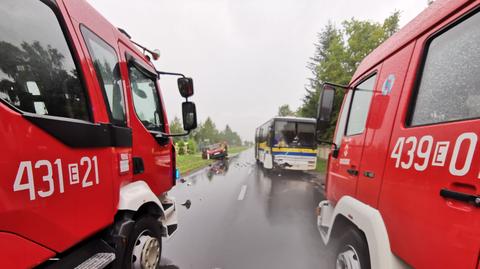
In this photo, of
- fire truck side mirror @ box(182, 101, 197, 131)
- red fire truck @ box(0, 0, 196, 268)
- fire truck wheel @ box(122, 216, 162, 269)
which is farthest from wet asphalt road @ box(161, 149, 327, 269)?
fire truck side mirror @ box(182, 101, 197, 131)

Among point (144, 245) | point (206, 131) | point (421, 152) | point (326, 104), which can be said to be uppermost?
point (326, 104)

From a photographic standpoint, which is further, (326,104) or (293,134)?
(293,134)

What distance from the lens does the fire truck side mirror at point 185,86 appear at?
2.70 metres

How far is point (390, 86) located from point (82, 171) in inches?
95.8

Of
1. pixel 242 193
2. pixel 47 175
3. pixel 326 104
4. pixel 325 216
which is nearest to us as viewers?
pixel 47 175

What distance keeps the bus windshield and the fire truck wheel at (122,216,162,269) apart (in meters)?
8.99

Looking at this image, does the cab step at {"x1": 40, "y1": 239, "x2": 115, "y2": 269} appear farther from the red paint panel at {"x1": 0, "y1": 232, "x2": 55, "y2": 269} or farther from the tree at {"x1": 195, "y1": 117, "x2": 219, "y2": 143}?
the tree at {"x1": 195, "y1": 117, "x2": 219, "y2": 143}

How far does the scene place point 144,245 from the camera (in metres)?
2.06

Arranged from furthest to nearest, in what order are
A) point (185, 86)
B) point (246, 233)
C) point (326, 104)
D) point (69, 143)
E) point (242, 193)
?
point (242, 193) < point (246, 233) < point (185, 86) < point (326, 104) < point (69, 143)

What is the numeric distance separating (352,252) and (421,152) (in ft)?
3.75

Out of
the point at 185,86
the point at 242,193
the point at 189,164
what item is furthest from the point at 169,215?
the point at 189,164

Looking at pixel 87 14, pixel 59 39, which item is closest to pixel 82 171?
pixel 59 39

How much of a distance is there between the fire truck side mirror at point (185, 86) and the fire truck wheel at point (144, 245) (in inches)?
61.9

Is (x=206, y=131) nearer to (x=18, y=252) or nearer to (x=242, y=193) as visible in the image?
(x=242, y=193)
